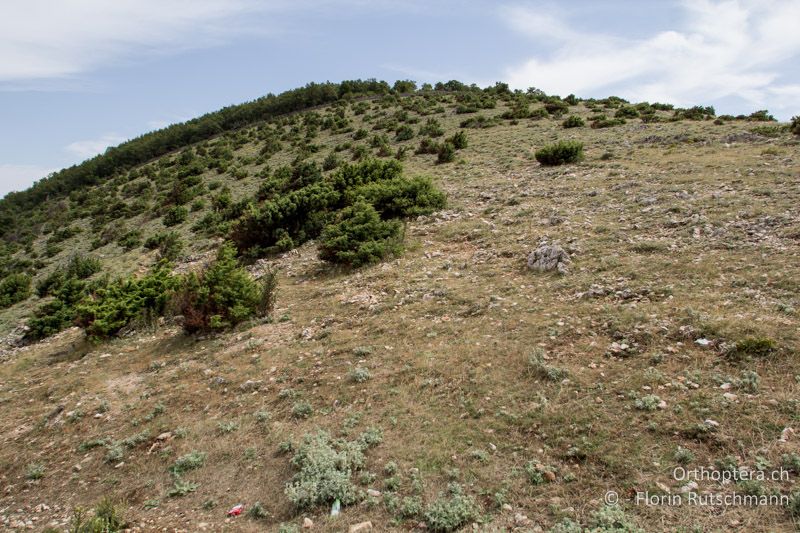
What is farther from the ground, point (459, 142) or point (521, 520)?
point (459, 142)

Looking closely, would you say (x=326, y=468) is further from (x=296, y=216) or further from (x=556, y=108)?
(x=556, y=108)

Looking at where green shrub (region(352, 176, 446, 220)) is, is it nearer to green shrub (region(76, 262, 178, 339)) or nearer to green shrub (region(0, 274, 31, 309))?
green shrub (region(76, 262, 178, 339))

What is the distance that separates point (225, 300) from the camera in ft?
34.3

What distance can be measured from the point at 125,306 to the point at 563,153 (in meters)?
16.8

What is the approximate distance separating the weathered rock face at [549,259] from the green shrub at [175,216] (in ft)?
74.5

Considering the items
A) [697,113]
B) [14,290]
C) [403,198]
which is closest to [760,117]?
[697,113]

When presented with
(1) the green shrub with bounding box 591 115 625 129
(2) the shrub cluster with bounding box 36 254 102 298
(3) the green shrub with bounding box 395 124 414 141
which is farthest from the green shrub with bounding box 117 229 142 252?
(1) the green shrub with bounding box 591 115 625 129

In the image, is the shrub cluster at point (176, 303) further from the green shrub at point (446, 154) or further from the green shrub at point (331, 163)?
the green shrub at point (331, 163)

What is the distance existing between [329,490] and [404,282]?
20.3 feet

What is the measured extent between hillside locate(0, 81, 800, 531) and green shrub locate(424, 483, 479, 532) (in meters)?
0.03

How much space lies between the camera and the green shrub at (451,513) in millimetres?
4396

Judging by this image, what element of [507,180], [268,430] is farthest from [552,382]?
[507,180]

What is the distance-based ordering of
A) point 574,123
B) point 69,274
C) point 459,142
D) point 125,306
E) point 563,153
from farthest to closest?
point 574,123
point 459,142
point 69,274
point 563,153
point 125,306

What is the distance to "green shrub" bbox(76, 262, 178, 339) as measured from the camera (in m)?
11.8
